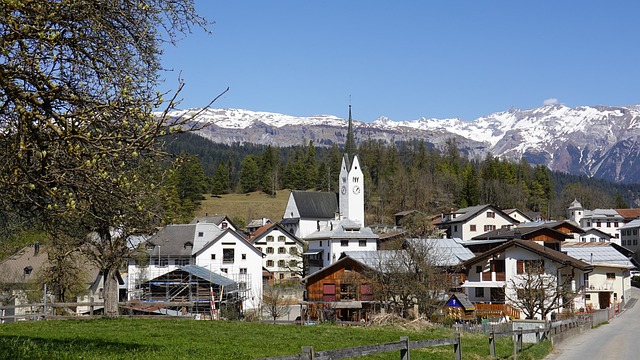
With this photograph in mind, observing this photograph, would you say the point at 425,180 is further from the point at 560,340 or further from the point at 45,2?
the point at 45,2

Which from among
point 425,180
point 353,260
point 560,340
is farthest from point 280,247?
point 560,340

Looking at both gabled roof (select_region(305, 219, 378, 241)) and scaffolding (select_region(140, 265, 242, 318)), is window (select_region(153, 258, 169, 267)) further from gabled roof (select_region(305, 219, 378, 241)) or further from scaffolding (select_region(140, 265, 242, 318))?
gabled roof (select_region(305, 219, 378, 241))

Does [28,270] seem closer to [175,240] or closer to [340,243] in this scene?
[175,240]

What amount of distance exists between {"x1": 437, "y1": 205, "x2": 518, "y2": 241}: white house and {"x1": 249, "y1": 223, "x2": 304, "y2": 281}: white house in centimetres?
2266

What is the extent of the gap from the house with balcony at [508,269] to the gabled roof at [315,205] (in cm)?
7202

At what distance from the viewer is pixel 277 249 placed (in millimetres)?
102875

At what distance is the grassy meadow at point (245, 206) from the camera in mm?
150625

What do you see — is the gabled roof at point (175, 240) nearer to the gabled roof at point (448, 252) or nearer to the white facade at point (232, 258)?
the white facade at point (232, 258)

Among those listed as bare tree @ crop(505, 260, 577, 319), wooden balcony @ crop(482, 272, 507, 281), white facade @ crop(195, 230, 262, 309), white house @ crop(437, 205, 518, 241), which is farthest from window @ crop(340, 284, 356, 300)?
white house @ crop(437, 205, 518, 241)

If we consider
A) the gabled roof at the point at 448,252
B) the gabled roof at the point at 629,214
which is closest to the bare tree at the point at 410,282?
the gabled roof at the point at 448,252

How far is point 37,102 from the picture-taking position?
362 inches

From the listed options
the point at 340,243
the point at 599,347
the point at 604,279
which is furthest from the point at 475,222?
the point at 599,347

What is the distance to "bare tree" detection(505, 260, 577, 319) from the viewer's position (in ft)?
121

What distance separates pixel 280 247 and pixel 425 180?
2202 inches
